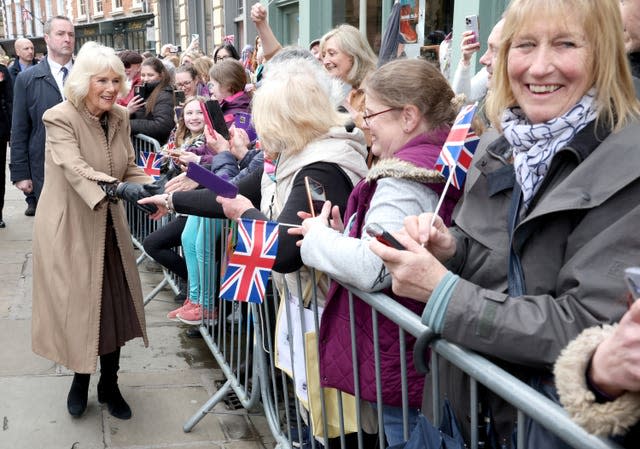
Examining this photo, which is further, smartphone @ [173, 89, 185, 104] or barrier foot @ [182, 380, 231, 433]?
smartphone @ [173, 89, 185, 104]

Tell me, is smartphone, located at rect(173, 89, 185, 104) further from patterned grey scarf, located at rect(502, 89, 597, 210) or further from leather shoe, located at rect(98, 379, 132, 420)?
patterned grey scarf, located at rect(502, 89, 597, 210)

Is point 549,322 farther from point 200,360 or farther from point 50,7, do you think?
point 50,7

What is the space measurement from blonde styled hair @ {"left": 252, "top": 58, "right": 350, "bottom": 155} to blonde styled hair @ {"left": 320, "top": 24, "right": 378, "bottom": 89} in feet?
4.65

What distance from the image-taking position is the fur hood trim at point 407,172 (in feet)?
6.51

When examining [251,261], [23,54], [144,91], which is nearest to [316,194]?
[251,261]

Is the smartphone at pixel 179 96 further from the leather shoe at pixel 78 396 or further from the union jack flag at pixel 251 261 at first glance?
the union jack flag at pixel 251 261

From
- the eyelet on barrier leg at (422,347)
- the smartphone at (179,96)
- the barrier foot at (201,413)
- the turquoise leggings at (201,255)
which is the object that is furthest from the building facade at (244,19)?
the eyelet on barrier leg at (422,347)

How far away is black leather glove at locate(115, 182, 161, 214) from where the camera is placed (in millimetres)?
3316

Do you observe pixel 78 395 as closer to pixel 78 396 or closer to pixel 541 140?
pixel 78 396

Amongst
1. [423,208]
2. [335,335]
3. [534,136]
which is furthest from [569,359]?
[335,335]

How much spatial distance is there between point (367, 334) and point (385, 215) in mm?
408

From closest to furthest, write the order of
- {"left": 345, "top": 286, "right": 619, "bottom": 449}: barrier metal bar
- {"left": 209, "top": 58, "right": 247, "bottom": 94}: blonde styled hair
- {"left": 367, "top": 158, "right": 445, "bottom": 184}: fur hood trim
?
{"left": 345, "top": 286, "right": 619, "bottom": 449}: barrier metal bar < {"left": 367, "top": 158, "right": 445, "bottom": 184}: fur hood trim < {"left": 209, "top": 58, "right": 247, "bottom": 94}: blonde styled hair

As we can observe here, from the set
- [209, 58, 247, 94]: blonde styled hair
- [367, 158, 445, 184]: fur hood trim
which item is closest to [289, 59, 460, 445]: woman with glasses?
[367, 158, 445, 184]: fur hood trim

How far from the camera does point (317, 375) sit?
2416mm
